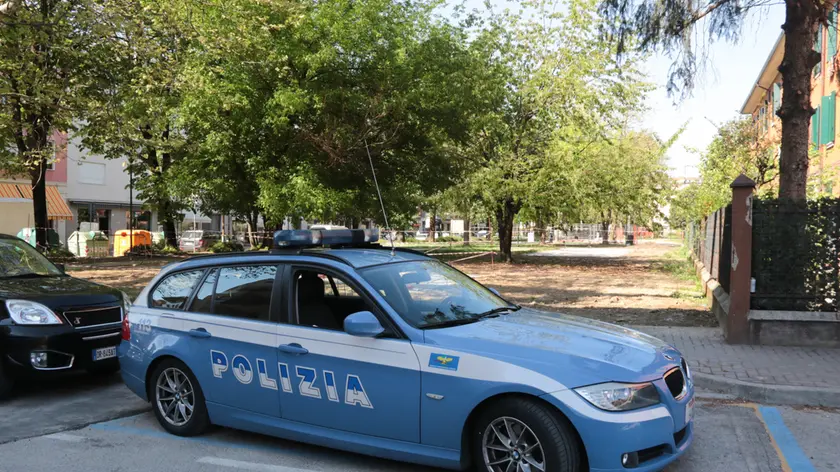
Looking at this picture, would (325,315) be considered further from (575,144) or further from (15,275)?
(575,144)

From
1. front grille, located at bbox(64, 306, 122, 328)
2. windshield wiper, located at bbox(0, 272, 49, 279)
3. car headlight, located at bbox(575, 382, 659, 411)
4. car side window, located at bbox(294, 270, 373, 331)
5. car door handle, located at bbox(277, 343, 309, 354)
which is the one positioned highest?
car side window, located at bbox(294, 270, 373, 331)

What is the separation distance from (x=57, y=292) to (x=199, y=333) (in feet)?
8.61

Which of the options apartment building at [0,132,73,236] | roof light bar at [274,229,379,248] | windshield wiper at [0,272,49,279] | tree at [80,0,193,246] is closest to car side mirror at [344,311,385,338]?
roof light bar at [274,229,379,248]

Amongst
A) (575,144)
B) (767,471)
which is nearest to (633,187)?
(575,144)

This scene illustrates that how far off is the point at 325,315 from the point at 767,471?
10.6 ft

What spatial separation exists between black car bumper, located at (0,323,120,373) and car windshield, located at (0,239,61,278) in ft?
4.31

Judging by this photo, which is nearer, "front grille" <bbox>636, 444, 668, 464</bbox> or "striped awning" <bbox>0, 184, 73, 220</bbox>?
"front grille" <bbox>636, 444, 668, 464</bbox>

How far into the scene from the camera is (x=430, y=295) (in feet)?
16.1

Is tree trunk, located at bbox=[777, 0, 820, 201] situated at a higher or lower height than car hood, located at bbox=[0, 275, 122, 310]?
higher

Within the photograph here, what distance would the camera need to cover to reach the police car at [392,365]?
369cm

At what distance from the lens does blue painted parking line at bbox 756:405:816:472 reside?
181 inches

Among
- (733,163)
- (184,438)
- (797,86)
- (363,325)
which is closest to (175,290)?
(184,438)

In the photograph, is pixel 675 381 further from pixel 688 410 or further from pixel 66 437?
pixel 66 437

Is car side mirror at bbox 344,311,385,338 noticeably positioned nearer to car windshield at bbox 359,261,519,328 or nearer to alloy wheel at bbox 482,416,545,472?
car windshield at bbox 359,261,519,328
